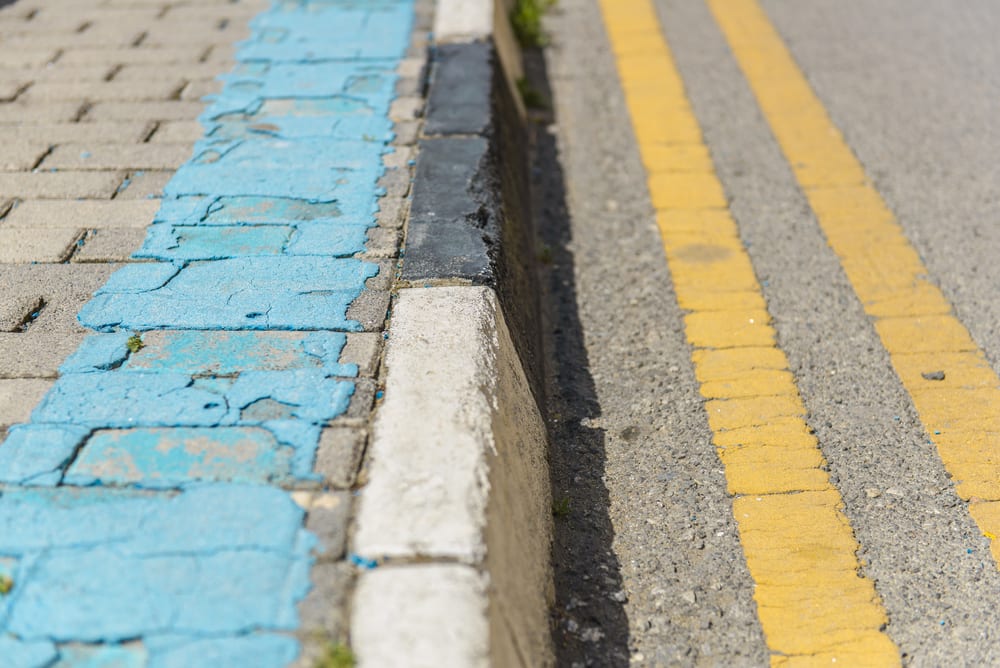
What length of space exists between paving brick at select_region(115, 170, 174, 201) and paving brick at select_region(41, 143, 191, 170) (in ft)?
0.18

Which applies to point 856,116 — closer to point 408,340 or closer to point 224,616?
point 408,340

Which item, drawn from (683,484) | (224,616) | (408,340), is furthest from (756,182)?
(224,616)

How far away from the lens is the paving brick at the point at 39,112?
3746 mm

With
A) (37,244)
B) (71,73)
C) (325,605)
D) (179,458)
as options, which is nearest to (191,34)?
(71,73)

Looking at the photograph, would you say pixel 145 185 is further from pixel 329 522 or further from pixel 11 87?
pixel 329 522

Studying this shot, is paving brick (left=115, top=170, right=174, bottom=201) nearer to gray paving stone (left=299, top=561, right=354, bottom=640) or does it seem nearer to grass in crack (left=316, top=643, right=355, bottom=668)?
gray paving stone (left=299, top=561, right=354, bottom=640)

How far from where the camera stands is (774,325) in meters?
3.18

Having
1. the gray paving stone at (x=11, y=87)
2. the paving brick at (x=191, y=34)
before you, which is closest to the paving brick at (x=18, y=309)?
the gray paving stone at (x=11, y=87)

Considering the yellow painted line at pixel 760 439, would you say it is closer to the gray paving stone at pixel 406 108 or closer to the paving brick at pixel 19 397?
the gray paving stone at pixel 406 108

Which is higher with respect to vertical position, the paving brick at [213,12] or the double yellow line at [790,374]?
the paving brick at [213,12]

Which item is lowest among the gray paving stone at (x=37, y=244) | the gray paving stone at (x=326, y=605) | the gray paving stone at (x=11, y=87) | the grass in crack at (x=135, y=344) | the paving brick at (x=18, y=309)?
the gray paving stone at (x=11, y=87)

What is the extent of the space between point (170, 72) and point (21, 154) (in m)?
0.90

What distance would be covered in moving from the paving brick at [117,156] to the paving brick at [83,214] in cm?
28

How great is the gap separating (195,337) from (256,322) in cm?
15
